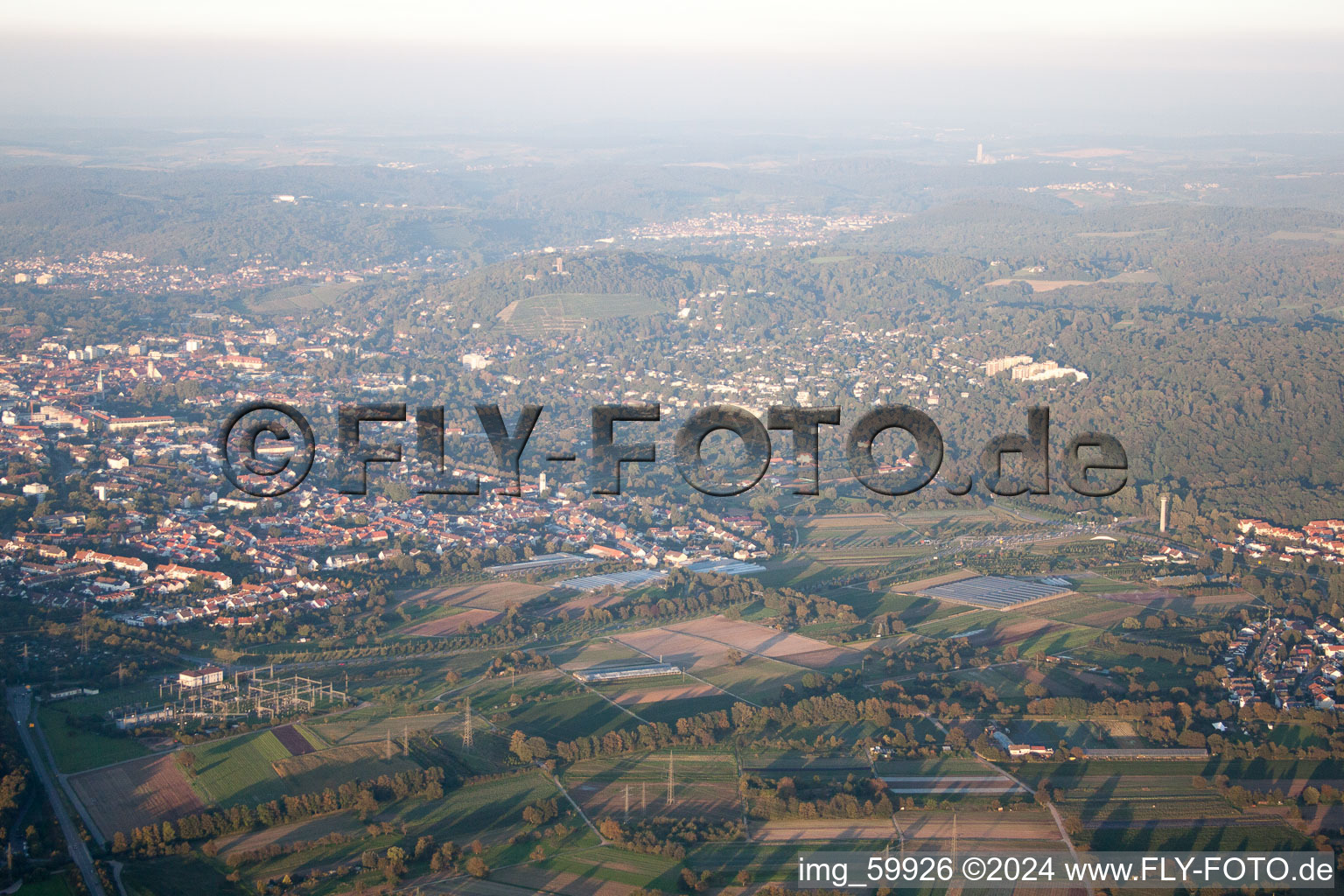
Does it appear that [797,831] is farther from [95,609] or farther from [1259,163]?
[1259,163]

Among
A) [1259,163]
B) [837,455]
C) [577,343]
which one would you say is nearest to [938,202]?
[1259,163]

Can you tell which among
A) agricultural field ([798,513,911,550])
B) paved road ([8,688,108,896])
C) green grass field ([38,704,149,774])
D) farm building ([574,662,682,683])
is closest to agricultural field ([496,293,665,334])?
agricultural field ([798,513,911,550])

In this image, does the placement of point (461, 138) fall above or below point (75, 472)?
above

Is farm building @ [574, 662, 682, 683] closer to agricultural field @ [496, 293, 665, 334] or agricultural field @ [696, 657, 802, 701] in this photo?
agricultural field @ [696, 657, 802, 701]

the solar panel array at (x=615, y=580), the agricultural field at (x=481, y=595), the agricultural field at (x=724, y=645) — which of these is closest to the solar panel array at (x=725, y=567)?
the solar panel array at (x=615, y=580)

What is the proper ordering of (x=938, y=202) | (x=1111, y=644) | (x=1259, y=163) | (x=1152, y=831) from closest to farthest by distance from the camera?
1. (x=1152, y=831)
2. (x=1111, y=644)
3. (x=938, y=202)
4. (x=1259, y=163)

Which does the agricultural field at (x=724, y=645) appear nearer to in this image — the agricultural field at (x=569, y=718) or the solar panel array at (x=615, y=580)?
the solar panel array at (x=615, y=580)
